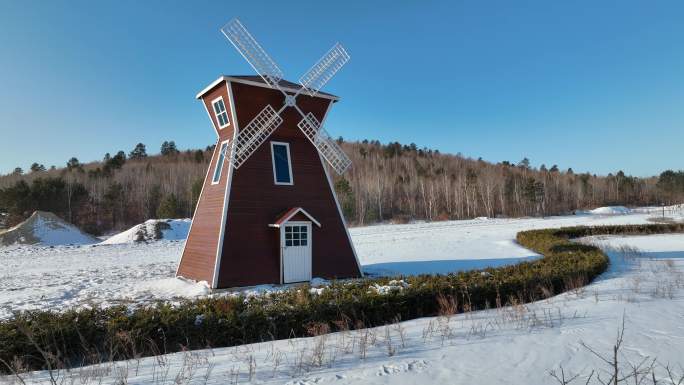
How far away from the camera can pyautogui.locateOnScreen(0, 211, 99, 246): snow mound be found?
97.8ft

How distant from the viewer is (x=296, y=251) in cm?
1319

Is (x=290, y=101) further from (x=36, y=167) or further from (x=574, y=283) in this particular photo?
(x=36, y=167)

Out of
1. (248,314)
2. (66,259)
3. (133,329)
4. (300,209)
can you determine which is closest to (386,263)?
(300,209)

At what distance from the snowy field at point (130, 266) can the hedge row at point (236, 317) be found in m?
4.44

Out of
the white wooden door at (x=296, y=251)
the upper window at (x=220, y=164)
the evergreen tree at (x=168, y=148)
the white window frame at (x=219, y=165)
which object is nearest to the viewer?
the white wooden door at (x=296, y=251)

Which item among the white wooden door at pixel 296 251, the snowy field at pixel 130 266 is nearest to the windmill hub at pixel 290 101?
the white wooden door at pixel 296 251

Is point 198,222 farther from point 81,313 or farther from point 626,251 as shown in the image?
point 626,251

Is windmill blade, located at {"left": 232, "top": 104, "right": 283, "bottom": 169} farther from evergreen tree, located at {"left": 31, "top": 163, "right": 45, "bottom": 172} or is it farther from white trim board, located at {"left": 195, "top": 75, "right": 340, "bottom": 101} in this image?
evergreen tree, located at {"left": 31, "top": 163, "right": 45, "bottom": 172}

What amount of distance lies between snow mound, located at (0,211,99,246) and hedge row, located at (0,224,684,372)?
1114 inches

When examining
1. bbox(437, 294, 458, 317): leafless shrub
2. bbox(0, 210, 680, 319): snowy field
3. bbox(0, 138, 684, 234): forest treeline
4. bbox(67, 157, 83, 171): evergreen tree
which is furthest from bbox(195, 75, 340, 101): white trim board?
bbox(67, 157, 83, 171): evergreen tree

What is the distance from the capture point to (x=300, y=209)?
13102 millimetres

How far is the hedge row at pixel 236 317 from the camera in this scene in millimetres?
6133

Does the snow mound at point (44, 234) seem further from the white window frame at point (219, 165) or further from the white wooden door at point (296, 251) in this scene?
the white wooden door at point (296, 251)

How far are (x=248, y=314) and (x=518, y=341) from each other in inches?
172
